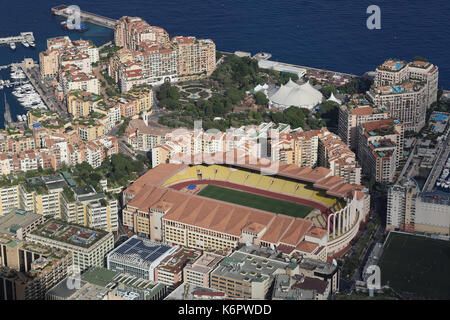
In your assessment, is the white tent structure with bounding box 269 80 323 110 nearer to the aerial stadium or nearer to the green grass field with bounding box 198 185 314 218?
the aerial stadium

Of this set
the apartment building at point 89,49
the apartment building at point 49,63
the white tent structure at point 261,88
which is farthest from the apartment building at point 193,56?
the apartment building at point 49,63

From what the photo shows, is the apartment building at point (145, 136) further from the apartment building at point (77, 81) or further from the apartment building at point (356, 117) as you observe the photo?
the apartment building at point (356, 117)

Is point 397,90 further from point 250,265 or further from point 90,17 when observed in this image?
point 90,17

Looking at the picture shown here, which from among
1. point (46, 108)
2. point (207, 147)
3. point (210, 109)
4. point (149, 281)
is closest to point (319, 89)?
point (210, 109)

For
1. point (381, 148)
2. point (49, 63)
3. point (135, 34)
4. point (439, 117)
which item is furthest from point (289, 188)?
point (49, 63)

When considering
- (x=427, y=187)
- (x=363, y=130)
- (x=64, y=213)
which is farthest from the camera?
(x=363, y=130)

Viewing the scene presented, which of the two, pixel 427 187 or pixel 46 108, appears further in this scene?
pixel 46 108

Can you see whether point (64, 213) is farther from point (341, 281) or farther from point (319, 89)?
point (319, 89)
